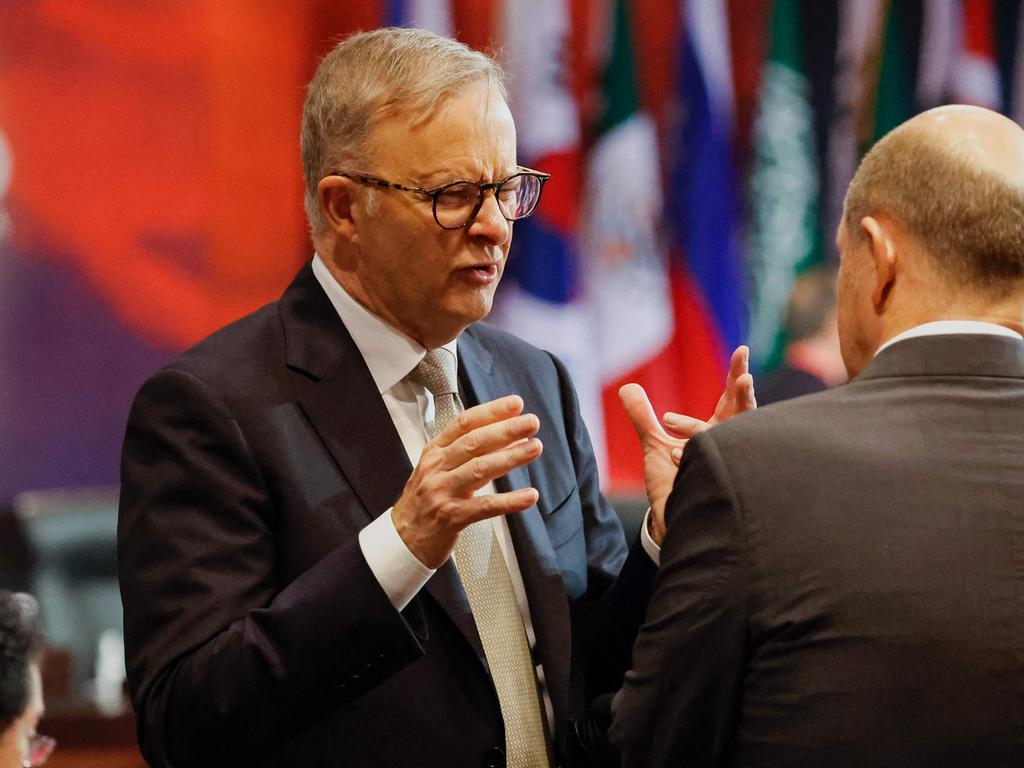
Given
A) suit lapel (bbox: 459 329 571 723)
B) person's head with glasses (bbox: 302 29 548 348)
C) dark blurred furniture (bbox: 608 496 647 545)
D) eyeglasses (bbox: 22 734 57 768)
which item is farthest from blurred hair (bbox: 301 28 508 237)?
dark blurred furniture (bbox: 608 496 647 545)

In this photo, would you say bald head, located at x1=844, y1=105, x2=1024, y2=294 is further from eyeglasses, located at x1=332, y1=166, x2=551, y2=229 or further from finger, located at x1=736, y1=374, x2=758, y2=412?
eyeglasses, located at x1=332, y1=166, x2=551, y2=229

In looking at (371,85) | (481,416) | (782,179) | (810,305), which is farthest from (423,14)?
(481,416)

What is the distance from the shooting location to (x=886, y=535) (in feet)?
4.60

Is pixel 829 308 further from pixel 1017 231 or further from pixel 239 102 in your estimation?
pixel 1017 231

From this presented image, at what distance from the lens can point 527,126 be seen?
5.02 meters

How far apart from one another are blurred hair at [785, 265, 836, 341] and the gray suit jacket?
346cm

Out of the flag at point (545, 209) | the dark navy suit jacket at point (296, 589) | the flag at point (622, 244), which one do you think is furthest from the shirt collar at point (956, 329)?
the flag at point (622, 244)

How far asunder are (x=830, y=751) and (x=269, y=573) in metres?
0.78

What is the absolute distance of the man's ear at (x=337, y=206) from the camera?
1994 millimetres

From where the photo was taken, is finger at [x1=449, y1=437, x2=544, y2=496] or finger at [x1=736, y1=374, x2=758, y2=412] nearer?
finger at [x1=449, y1=437, x2=544, y2=496]

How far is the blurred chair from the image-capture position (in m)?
4.24

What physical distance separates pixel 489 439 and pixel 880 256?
504 mm

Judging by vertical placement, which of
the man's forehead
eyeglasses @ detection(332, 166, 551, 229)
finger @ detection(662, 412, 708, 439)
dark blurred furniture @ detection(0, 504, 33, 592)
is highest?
the man's forehead

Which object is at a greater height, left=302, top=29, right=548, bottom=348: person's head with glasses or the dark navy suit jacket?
left=302, top=29, right=548, bottom=348: person's head with glasses
